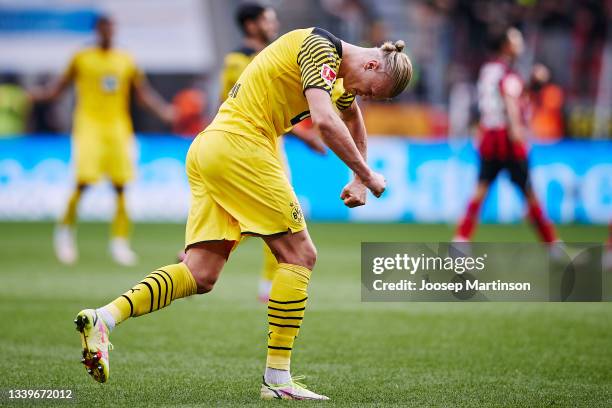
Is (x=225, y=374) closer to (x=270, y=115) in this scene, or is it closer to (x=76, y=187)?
(x=270, y=115)

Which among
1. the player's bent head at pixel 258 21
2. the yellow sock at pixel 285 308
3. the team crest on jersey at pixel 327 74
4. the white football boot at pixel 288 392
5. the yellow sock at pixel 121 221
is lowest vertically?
→ the white football boot at pixel 288 392

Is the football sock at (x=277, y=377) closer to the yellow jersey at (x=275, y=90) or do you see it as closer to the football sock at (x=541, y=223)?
the yellow jersey at (x=275, y=90)

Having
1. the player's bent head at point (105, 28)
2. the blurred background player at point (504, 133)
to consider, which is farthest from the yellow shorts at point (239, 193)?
the player's bent head at point (105, 28)

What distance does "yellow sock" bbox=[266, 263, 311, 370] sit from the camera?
5492 mm

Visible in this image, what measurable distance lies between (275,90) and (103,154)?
25.3 ft

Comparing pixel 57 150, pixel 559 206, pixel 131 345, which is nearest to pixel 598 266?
pixel 131 345

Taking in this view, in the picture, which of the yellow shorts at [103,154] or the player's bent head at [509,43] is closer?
the player's bent head at [509,43]

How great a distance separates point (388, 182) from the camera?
1755 centimetres

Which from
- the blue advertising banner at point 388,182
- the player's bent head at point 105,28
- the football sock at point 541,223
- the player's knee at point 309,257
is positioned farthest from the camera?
the blue advertising banner at point 388,182

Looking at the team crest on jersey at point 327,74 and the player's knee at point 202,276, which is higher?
the team crest on jersey at point 327,74

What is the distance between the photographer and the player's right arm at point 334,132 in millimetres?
5211

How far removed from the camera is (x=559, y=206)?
57.8 ft

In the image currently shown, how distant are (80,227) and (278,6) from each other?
32.4ft

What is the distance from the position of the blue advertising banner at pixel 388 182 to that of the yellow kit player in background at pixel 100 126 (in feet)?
15.8
